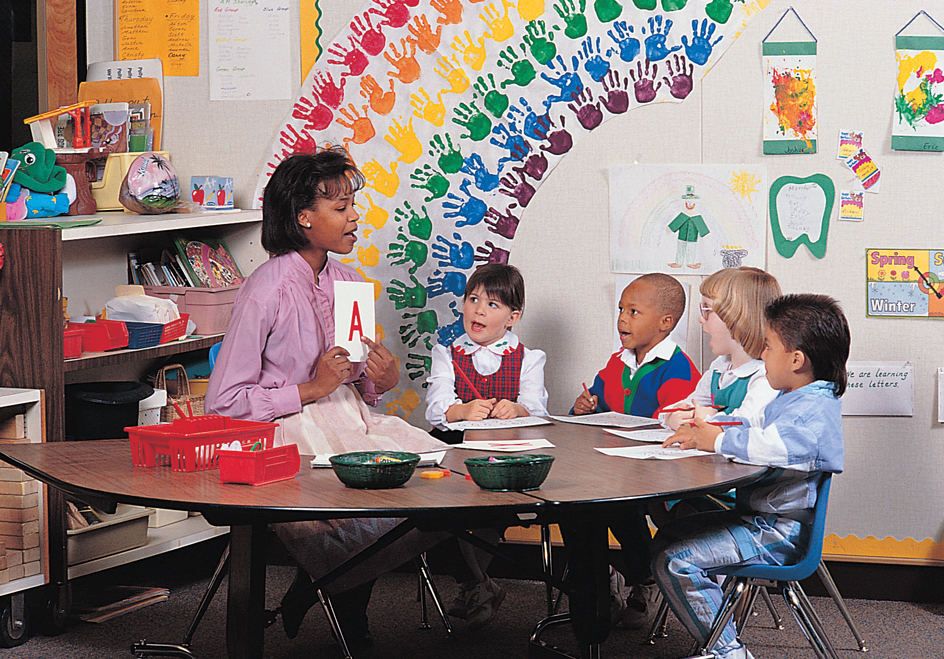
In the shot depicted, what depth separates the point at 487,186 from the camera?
155 inches

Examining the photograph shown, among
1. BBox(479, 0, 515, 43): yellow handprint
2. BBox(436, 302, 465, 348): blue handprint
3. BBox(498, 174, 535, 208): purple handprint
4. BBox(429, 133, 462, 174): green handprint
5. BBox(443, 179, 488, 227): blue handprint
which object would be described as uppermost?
BBox(479, 0, 515, 43): yellow handprint

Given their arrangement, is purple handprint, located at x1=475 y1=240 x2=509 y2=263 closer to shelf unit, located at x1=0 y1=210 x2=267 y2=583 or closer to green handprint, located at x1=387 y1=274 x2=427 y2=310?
green handprint, located at x1=387 y1=274 x2=427 y2=310

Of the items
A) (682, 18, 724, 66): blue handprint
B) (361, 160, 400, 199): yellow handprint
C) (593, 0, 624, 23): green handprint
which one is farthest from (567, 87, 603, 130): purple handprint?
(361, 160, 400, 199): yellow handprint

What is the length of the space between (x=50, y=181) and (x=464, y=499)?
2231 millimetres

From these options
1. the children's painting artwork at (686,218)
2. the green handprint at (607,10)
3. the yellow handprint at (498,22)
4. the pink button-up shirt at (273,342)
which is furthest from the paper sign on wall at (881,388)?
the pink button-up shirt at (273,342)

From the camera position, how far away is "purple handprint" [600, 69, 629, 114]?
3.78 m

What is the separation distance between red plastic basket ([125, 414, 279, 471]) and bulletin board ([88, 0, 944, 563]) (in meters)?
1.65

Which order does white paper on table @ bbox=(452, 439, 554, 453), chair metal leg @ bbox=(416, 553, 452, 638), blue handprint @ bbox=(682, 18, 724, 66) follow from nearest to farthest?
white paper on table @ bbox=(452, 439, 554, 453) < chair metal leg @ bbox=(416, 553, 452, 638) < blue handprint @ bbox=(682, 18, 724, 66)

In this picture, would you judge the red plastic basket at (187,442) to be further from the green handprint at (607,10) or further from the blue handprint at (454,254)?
the green handprint at (607,10)

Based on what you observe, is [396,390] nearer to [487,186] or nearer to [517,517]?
[487,186]

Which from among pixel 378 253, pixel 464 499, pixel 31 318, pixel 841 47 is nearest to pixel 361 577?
pixel 464 499

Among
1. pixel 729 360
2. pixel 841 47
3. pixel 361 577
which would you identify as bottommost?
pixel 361 577

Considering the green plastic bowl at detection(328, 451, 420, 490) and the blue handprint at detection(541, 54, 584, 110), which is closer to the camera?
the green plastic bowl at detection(328, 451, 420, 490)

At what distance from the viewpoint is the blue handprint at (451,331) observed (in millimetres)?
3979
